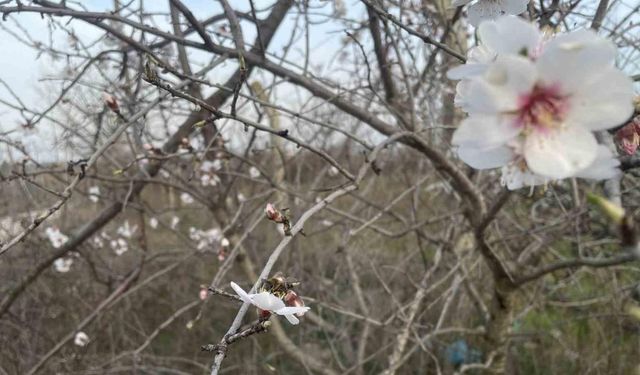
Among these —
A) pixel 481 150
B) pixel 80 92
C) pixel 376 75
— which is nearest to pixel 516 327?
pixel 376 75

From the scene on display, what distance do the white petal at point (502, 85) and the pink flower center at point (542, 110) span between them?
3 centimetres

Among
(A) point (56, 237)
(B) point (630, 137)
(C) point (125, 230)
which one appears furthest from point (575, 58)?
(C) point (125, 230)

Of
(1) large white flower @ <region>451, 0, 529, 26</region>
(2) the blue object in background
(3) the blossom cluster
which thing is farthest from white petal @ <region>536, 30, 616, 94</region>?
(2) the blue object in background

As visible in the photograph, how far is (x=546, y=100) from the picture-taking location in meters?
0.79

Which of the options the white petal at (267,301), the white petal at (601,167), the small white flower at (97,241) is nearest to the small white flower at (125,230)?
the small white flower at (97,241)

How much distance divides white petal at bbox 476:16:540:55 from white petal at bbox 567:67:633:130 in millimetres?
92

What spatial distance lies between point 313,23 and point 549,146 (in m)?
2.25

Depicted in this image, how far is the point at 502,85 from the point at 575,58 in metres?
0.09

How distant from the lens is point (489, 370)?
294cm

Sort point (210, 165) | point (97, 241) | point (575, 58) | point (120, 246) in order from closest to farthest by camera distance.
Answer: point (575, 58), point (210, 165), point (97, 241), point (120, 246)

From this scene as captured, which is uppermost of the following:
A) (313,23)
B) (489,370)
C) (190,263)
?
(313,23)

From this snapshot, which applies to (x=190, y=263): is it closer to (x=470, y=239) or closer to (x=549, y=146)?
(x=470, y=239)

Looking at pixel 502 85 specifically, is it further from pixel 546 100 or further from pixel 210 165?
Result: pixel 210 165

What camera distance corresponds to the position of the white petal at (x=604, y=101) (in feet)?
2.41
